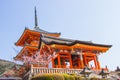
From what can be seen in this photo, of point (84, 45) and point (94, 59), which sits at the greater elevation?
point (84, 45)

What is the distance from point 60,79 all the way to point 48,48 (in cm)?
1115

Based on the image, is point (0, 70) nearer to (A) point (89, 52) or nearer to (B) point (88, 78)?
(A) point (89, 52)

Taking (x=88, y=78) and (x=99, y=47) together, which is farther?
(x=99, y=47)

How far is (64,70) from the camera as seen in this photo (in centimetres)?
2016

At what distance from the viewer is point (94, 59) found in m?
28.5

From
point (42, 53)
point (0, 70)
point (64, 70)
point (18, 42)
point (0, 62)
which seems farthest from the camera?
point (0, 62)

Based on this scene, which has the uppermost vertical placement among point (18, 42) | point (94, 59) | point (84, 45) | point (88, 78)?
point (18, 42)

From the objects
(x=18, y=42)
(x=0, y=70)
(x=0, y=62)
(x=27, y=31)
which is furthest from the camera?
(x=0, y=62)

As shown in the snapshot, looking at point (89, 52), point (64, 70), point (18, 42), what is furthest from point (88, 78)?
point (18, 42)

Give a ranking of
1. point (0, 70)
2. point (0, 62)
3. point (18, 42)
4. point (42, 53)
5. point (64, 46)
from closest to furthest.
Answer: point (64, 46)
point (42, 53)
point (18, 42)
point (0, 70)
point (0, 62)

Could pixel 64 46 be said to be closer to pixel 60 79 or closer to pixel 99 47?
pixel 99 47

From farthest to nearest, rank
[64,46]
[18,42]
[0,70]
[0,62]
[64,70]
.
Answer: [0,62], [0,70], [18,42], [64,46], [64,70]

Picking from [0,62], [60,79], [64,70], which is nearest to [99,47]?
[64,70]

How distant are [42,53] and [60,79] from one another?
507 inches
